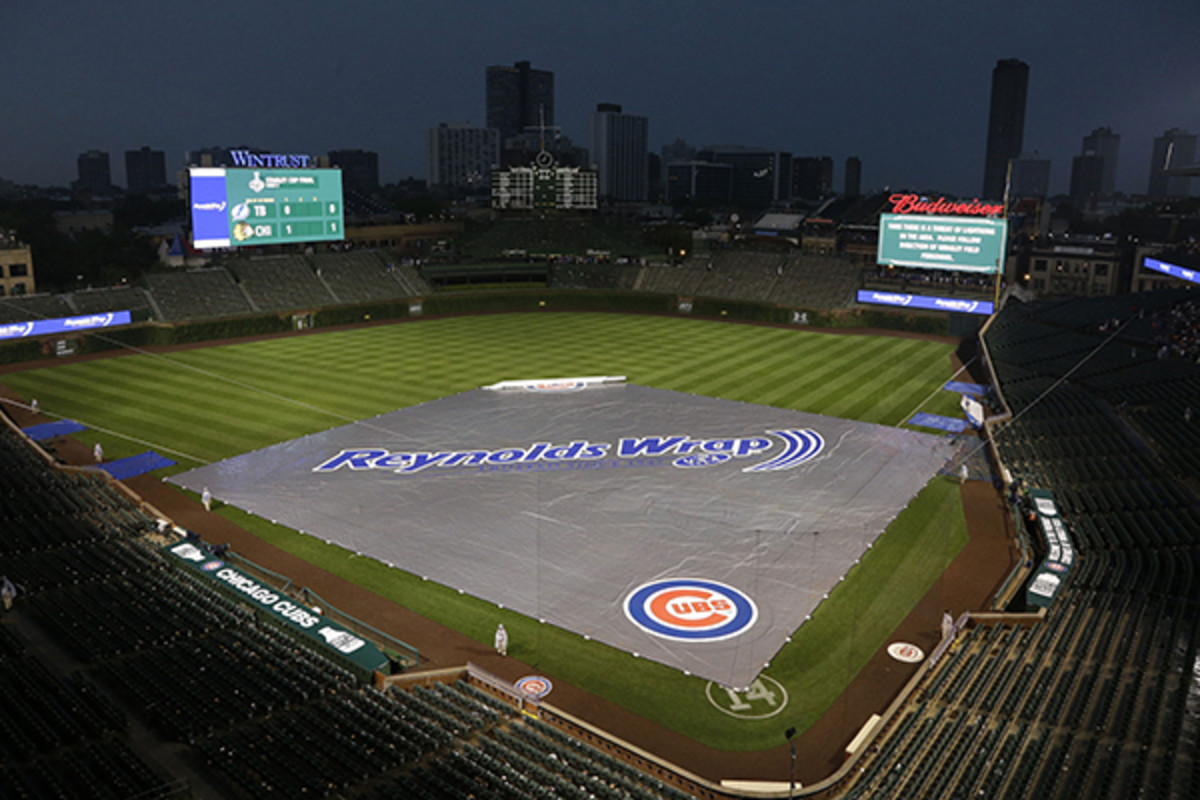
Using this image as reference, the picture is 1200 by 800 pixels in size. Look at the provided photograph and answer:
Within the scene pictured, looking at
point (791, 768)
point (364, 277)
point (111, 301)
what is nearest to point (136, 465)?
point (791, 768)

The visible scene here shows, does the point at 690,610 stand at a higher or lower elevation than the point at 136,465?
lower

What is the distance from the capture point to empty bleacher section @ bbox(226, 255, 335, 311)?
60281mm

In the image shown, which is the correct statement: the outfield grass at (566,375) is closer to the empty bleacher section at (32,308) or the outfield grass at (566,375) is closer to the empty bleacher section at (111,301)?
the empty bleacher section at (32,308)

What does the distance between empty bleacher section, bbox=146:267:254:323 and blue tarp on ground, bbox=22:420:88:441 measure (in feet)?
69.6

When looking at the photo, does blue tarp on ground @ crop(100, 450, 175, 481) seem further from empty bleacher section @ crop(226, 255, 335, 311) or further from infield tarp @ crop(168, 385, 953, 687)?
empty bleacher section @ crop(226, 255, 335, 311)

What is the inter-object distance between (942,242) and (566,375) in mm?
28658

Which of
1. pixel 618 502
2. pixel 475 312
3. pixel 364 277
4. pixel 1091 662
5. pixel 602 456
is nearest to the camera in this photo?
pixel 1091 662

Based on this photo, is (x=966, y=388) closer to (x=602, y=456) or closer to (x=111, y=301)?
(x=602, y=456)

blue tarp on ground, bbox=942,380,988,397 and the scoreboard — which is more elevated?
the scoreboard

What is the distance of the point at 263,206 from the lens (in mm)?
56188

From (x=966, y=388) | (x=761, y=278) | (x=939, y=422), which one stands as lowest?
(x=939, y=422)

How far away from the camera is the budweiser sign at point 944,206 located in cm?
5338

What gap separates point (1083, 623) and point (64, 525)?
85.0 feet

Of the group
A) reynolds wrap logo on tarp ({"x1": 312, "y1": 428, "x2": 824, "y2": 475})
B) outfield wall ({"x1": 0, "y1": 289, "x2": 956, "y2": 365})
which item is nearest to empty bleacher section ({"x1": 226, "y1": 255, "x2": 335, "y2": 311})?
outfield wall ({"x1": 0, "y1": 289, "x2": 956, "y2": 365})
